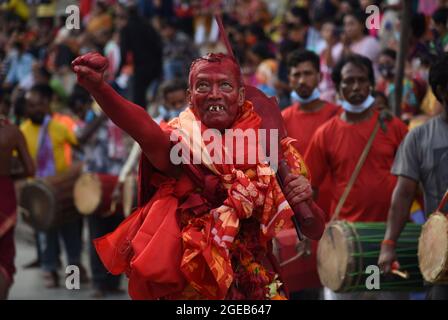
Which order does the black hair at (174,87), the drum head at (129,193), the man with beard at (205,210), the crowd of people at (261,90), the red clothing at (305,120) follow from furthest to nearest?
1. the drum head at (129,193)
2. the black hair at (174,87)
3. the red clothing at (305,120)
4. the crowd of people at (261,90)
5. the man with beard at (205,210)

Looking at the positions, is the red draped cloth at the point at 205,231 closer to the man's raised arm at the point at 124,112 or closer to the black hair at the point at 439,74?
the man's raised arm at the point at 124,112

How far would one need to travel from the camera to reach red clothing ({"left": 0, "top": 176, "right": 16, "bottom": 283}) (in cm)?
868

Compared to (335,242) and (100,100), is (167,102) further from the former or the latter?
(100,100)

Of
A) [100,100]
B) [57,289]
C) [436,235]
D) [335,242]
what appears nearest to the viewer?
[100,100]

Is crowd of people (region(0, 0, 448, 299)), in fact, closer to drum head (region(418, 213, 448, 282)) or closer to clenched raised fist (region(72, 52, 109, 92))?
clenched raised fist (region(72, 52, 109, 92))

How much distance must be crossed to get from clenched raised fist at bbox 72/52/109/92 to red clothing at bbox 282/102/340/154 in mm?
4152

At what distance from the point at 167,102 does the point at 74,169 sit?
1.78 metres

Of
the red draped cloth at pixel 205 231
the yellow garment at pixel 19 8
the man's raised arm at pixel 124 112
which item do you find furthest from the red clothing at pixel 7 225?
the yellow garment at pixel 19 8

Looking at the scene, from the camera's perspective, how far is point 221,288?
17.6 ft

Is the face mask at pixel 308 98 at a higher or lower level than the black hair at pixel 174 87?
lower

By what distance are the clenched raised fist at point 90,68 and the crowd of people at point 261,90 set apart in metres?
0.01

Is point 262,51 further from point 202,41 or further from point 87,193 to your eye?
point 202,41

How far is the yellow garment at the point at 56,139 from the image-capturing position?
484 inches

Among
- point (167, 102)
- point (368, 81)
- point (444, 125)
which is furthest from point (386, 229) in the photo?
point (167, 102)
